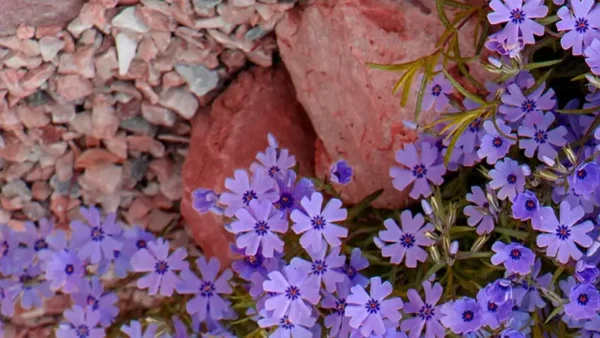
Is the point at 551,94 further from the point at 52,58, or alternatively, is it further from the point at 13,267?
the point at 13,267

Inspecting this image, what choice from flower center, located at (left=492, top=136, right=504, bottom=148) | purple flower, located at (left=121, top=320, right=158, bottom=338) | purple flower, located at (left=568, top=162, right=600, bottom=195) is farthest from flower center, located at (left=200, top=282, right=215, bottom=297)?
purple flower, located at (left=568, top=162, right=600, bottom=195)

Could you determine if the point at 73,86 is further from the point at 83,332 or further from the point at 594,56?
the point at 594,56

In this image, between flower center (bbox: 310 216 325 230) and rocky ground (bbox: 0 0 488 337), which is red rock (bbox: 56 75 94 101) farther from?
flower center (bbox: 310 216 325 230)

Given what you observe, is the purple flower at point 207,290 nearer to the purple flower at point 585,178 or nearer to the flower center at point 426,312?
the flower center at point 426,312

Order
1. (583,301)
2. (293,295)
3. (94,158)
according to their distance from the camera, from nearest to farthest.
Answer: (583,301), (293,295), (94,158)

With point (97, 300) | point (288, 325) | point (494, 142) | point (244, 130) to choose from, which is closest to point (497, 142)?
point (494, 142)

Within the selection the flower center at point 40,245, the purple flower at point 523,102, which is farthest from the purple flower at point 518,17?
the flower center at point 40,245
